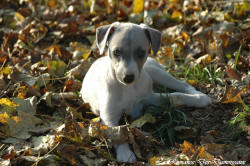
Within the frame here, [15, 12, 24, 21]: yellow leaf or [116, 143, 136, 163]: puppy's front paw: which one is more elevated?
[15, 12, 24, 21]: yellow leaf

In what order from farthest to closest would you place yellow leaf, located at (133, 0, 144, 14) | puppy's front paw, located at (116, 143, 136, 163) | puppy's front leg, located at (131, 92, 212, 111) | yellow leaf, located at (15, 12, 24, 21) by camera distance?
yellow leaf, located at (15, 12, 24, 21)
yellow leaf, located at (133, 0, 144, 14)
puppy's front leg, located at (131, 92, 212, 111)
puppy's front paw, located at (116, 143, 136, 163)

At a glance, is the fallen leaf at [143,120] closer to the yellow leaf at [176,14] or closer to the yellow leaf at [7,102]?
the yellow leaf at [7,102]

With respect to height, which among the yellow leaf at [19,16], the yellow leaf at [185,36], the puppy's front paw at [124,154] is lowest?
the puppy's front paw at [124,154]

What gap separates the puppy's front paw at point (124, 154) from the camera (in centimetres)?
318

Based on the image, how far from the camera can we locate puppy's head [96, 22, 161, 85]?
129 inches

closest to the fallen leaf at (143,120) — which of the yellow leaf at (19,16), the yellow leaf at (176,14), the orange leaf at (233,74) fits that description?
the orange leaf at (233,74)

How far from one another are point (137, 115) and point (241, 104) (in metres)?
1.14

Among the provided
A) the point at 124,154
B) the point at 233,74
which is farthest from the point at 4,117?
the point at 233,74

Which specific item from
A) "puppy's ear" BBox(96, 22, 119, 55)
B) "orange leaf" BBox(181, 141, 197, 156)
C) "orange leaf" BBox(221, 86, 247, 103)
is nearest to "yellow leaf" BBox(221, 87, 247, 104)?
"orange leaf" BBox(221, 86, 247, 103)

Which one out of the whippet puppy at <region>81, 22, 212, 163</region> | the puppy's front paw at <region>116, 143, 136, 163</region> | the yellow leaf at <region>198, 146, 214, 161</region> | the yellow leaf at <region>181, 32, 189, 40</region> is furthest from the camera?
the yellow leaf at <region>181, 32, 189, 40</region>

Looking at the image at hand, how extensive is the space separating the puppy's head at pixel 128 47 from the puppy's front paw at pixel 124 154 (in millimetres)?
592

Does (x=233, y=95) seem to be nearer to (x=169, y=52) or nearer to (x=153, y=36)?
(x=153, y=36)

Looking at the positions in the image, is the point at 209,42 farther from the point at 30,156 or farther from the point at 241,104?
the point at 30,156

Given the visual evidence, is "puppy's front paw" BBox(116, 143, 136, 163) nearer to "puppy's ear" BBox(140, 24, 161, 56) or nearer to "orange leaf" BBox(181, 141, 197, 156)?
"orange leaf" BBox(181, 141, 197, 156)
